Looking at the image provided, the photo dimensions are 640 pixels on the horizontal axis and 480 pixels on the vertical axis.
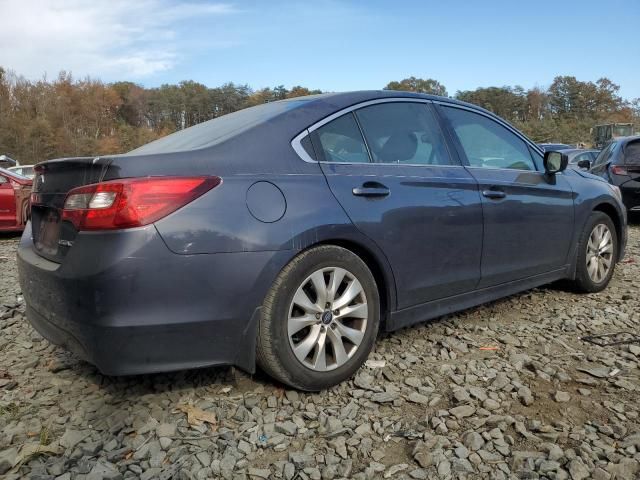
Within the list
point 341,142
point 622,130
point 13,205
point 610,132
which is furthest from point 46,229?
point 610,132

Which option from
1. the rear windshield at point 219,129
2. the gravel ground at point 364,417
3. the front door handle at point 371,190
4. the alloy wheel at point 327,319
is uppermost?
the rear windshield at point 219,129

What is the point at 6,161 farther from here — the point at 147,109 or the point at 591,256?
the point at 147,109

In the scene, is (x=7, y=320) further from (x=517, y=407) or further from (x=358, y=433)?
(x=517, y=407)

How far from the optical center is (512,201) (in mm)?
3693

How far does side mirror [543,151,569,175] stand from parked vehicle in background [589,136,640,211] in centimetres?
525

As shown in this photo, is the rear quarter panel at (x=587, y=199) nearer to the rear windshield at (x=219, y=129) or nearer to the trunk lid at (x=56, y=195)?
the rear windshield at (x=219, y=129)

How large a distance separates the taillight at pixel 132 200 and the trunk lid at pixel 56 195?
0.09m

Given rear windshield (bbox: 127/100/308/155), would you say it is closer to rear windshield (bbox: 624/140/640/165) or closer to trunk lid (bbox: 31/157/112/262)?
trunk lid (bbox: 31/157/112/262)

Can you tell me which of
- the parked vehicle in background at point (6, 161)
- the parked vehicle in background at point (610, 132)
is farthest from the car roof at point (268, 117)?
the parked vehicle in background at point (610, 132)

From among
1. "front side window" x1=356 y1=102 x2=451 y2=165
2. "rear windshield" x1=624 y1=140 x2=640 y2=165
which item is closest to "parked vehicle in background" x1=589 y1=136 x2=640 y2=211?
"rear windshield" x1=624 y1=140 x2=640 y2=165

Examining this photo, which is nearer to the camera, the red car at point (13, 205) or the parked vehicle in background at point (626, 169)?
the parked vehicle in background at point (626, 169)

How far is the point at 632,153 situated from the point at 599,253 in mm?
5198

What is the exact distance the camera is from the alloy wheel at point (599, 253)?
4488 millimetres

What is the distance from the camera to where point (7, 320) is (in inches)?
163
